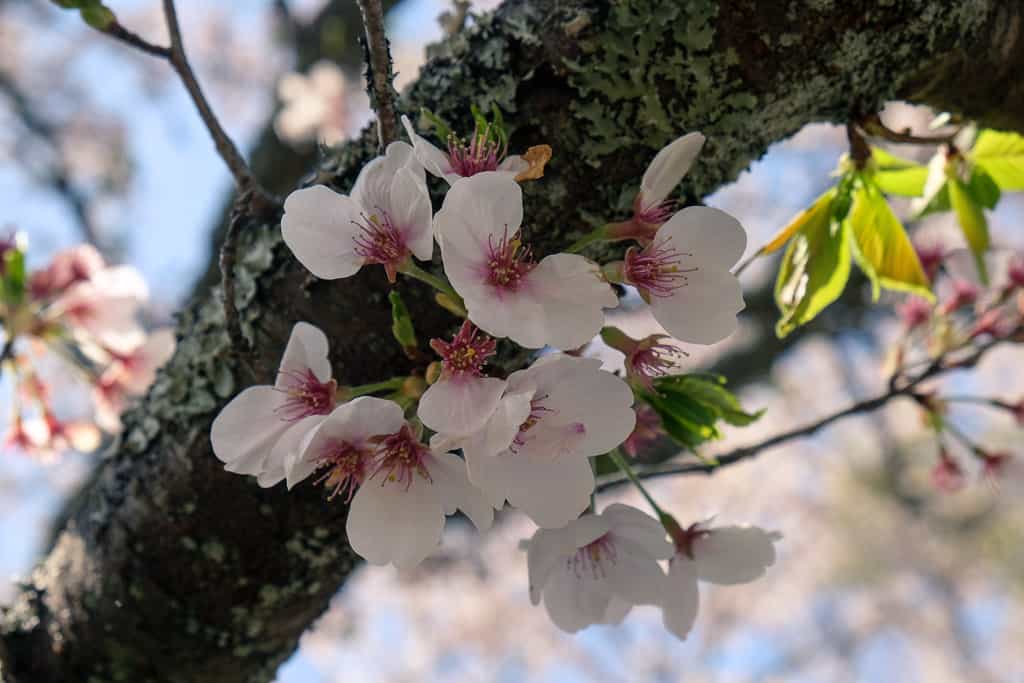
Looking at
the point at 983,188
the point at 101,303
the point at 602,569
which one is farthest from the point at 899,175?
the point at 101,303

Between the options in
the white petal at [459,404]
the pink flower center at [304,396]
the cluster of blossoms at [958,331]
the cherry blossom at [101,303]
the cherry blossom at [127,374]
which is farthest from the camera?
the cherry blossom at [127,374]

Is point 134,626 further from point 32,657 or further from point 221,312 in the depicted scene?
point 221,312

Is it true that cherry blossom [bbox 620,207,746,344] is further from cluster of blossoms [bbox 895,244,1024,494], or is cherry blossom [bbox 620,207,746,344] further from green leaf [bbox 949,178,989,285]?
Answer: cluster of blossoms [bbox 895,244,1024,494]

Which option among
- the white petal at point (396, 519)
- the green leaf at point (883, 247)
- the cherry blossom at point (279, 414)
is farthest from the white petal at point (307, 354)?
the green leaf at point (883, 247)

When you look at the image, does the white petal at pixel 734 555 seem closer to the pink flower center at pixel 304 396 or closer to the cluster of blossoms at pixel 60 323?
the pink flower center at pixel 304 396

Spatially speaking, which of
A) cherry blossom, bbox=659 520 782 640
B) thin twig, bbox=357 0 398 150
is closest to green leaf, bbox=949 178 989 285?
cherry blossom, bbox=659 520 782 640

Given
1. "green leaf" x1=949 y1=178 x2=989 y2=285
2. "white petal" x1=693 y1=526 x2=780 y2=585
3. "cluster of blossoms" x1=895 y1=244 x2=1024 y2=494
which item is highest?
"green leaf" x1=949 y1=178 x2=989 y2=285
